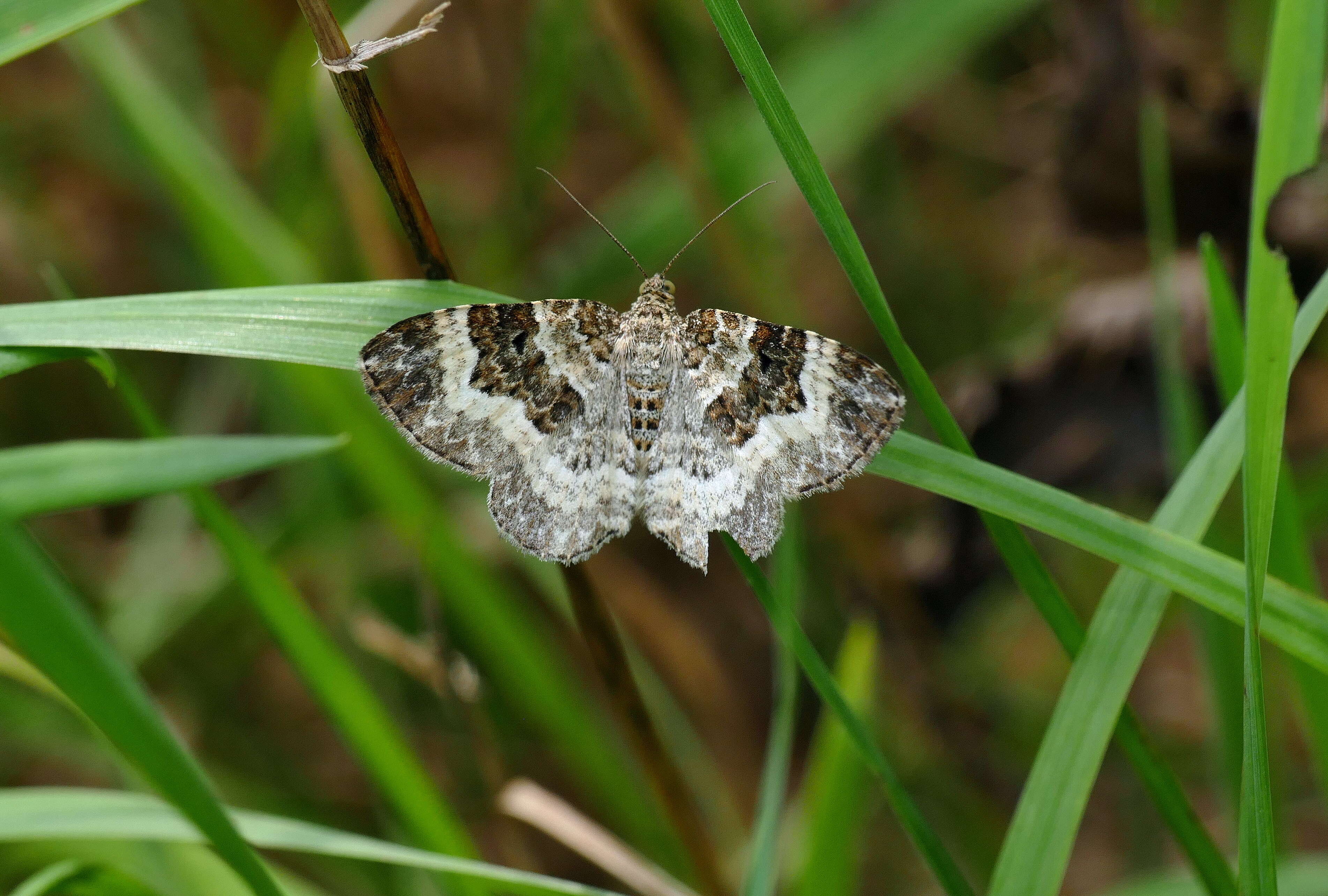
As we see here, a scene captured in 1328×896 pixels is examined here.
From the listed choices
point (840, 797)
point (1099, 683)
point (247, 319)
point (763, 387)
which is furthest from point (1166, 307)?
point (247, 319)

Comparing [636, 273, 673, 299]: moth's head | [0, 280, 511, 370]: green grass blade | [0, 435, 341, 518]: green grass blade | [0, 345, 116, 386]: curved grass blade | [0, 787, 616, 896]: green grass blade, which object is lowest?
[0, 787, 616, 896]: green grass blade

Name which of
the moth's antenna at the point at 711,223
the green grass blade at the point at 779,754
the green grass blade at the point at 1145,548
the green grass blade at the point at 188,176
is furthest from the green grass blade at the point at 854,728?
the green grass blade at the point at 188,176

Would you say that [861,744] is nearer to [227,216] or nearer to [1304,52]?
[1304,52]

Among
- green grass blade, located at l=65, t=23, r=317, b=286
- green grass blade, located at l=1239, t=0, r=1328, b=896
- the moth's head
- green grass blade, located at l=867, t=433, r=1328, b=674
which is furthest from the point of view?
green grass blade, located at l=65, t=23, r=317, b=286

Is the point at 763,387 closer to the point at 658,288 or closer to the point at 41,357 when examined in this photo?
the point at 658,288

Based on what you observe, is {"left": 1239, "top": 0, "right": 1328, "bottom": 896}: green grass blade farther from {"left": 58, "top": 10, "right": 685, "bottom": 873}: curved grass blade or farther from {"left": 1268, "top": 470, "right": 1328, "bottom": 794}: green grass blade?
{"left": 58, "top": 10, "right": 685, "bottom": 873}: curved grass blade

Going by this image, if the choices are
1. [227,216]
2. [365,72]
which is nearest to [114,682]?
[365,72]

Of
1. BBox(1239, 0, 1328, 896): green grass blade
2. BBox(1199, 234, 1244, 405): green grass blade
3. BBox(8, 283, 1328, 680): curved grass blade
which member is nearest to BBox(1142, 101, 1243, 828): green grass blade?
BBox(1199, 234, 1244, 405): green grass blade
